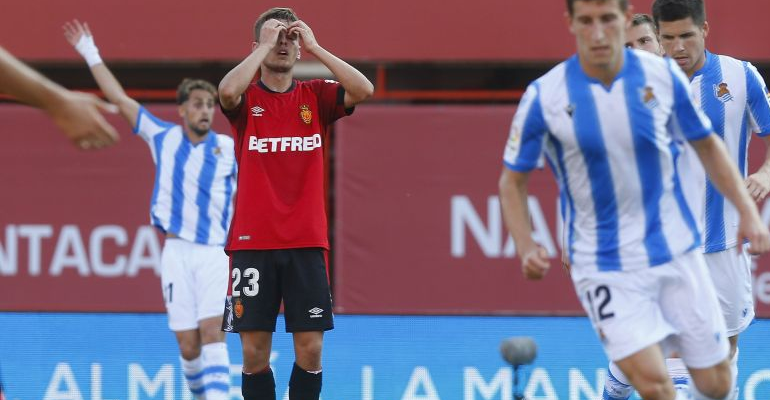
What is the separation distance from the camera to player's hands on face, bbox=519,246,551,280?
189 inches

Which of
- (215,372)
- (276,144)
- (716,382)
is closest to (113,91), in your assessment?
(215,372)

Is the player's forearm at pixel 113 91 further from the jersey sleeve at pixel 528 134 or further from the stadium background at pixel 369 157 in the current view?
the jersey sleeve at pixel 528 134

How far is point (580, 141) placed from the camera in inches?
188

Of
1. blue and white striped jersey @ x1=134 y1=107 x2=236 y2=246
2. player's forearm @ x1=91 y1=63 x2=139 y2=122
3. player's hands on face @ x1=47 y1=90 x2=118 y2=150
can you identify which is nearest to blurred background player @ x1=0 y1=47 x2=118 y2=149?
player's hands on face @ x1=47 y1=90 x2=118 y2=150

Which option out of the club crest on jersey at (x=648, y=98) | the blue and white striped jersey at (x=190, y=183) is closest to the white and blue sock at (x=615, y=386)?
the club crest on jersey at (x=648, y=98)

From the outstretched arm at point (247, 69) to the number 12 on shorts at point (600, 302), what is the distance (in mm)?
2045

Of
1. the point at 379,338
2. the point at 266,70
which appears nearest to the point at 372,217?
the point at 379,338

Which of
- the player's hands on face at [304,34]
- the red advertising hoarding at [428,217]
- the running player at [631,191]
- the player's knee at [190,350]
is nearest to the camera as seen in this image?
the running player at [631,191]

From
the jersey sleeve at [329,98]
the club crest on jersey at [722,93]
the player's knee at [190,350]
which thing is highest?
the jersey sleeve at [329,98]

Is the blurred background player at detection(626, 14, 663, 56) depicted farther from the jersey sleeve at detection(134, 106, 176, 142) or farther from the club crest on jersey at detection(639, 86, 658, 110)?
the jersey sleeve at detection(134, 106, 176, 142)

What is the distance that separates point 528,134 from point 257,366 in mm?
2202

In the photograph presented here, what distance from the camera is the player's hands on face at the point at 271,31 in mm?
6262

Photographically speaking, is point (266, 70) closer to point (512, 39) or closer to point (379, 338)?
point (379, 338)

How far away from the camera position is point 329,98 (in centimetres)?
653
